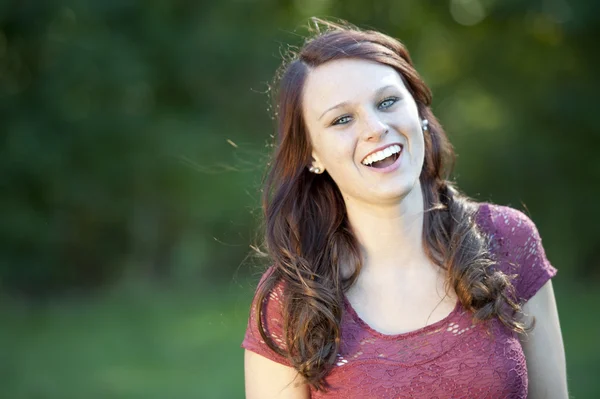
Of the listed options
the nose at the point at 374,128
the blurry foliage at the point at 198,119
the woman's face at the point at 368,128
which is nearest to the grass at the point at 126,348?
the blurry foliage at the point at 198,119

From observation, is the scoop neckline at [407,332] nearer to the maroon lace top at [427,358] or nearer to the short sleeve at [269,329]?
the maroon lace top at [427,358]

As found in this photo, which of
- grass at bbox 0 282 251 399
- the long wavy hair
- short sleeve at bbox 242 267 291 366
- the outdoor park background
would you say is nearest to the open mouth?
the long wavy hair

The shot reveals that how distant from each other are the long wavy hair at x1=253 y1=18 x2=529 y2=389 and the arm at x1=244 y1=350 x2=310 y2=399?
47mm

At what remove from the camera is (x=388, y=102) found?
2553 mm

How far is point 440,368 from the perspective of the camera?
7.82 ft

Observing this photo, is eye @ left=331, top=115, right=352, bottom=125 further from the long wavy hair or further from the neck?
the neck

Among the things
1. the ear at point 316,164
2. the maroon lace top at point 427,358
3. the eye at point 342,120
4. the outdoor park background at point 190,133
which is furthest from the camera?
the outdoor park background at point 190,133

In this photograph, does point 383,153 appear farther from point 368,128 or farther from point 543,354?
point 543,354

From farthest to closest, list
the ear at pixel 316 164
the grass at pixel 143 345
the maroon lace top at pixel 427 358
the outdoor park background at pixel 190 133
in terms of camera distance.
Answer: the outdoor park background at pixel 190 133 → the grass at pixel 143 345 → the ear at pixel 316 164 → the maroon lace top at pixel 427 358

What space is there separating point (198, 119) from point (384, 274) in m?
9.08

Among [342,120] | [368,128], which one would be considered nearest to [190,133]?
[342,120]

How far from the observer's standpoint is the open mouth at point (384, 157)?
2496mm

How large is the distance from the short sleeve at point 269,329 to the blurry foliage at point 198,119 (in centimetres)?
743

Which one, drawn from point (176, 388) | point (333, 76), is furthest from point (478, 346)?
point (176, 388)
